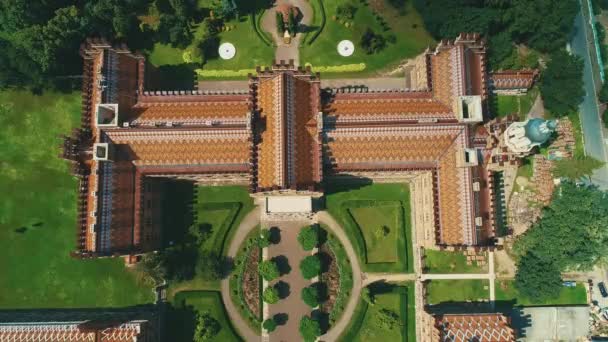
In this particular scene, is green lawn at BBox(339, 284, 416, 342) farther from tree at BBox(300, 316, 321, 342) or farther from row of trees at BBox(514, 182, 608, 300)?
row of trees at BBox(514, 182, 608, 300)

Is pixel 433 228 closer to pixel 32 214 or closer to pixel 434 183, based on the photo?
pixel 434 183

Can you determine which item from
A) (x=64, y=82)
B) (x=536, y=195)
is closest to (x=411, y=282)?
(x=536, y=195)

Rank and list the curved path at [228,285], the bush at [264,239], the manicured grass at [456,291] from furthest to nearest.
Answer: the manicured grass at [456,291] → the curved path at [228,285] → the bush at [264,239]

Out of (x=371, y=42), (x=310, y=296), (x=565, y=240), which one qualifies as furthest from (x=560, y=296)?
(x=371, y=42)

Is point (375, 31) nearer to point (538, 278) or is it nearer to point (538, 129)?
point (538, 129)

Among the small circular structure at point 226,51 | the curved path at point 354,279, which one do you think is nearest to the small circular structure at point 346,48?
the small circular structure at point 226,51

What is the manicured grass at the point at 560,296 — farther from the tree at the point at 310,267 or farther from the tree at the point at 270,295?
the tree at the point at 270,295
